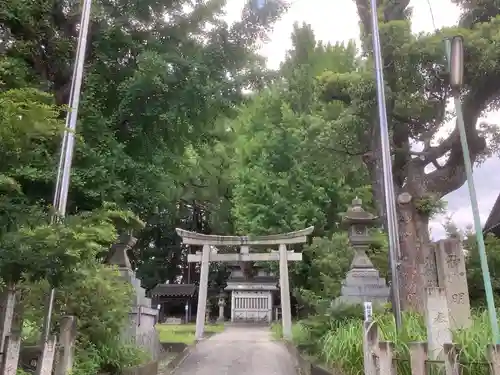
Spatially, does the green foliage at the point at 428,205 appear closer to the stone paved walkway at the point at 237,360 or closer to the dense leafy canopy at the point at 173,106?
the dense leafy canopy at the point at 173,106

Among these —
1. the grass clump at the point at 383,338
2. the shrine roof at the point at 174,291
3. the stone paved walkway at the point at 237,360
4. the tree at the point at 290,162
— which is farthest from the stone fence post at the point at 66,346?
the shrine roof at the point at 174,291

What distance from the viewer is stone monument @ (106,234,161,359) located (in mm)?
8819

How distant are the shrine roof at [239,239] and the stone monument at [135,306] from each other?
8.10 m

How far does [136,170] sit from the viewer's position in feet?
29.3

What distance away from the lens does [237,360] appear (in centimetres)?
1088

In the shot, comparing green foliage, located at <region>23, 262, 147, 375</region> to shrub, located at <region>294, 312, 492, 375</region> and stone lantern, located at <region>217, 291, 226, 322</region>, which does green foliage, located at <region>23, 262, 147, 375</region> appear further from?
stone lantern, located at <region>217, 291, 226, 322</region>

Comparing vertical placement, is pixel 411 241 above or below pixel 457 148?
below

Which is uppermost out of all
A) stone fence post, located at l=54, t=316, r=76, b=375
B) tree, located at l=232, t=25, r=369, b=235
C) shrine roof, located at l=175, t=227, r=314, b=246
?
tree, located at l=232, t=25, r=369, b=235

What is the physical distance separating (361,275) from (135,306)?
5211mm

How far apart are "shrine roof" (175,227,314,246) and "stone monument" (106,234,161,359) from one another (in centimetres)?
810

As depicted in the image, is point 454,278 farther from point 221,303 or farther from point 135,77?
point 221,303

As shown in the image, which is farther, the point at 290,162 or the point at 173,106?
the point at 290,162

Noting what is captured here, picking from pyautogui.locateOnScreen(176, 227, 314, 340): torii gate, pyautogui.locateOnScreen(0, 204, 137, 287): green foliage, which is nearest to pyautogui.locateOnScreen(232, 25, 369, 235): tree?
pyautogui.locateOnScreen(176, 227, 314, 340): torii gate

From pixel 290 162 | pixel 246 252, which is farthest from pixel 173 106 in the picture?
pixel 290 162
